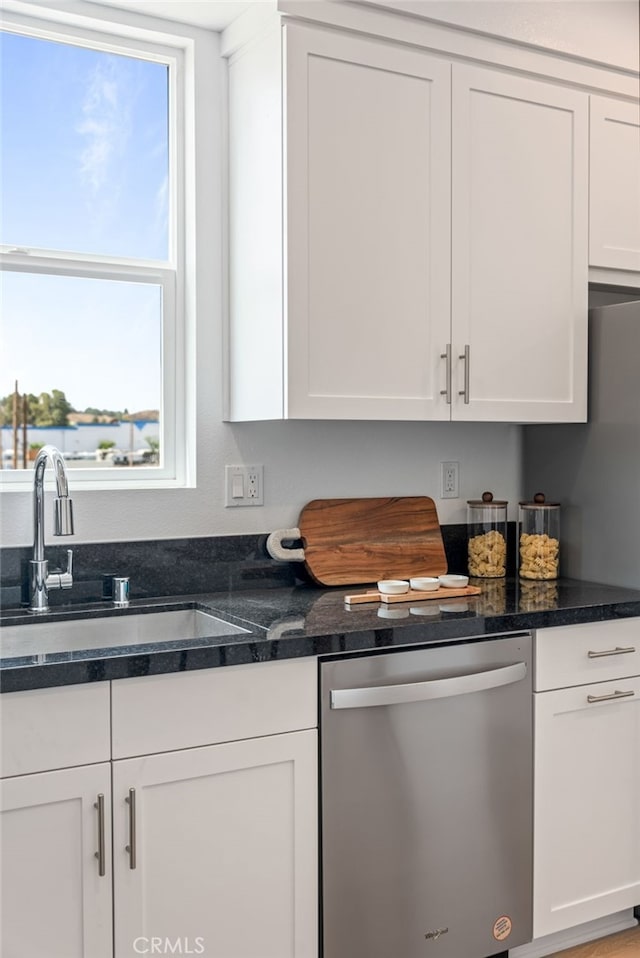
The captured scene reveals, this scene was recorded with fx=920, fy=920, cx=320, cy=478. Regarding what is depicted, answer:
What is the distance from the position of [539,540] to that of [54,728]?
156 cm

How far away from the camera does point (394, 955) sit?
2010 mm

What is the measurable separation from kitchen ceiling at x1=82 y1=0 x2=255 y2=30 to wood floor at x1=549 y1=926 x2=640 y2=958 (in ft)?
8.29

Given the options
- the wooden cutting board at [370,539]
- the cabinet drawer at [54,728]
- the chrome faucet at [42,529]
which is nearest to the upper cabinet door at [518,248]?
the wooden cutting board at [370,539]

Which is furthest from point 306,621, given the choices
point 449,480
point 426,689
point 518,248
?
point 518,248

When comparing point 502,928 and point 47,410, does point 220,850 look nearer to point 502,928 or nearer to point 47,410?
point 502,928

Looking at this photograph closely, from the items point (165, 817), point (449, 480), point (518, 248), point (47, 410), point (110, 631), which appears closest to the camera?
point (165, 817)

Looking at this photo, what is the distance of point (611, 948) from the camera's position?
2.40 metres

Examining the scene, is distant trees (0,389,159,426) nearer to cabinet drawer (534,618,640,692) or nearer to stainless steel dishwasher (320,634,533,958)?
stainless steel dishwasher (320,634,533,958)

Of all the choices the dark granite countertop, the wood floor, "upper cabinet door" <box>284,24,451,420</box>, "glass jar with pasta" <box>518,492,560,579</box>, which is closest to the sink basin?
the dark granite countertop

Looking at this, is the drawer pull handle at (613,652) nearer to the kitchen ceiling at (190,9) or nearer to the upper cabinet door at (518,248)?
the upper cabinet door at (518,248)

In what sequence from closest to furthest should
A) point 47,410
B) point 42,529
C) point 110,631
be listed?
point 42,529
point 110,631
point 47,410

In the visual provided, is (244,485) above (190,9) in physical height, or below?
below

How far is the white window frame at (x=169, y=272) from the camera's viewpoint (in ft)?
7.83

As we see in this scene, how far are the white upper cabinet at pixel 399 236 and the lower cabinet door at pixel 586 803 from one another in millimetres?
783
